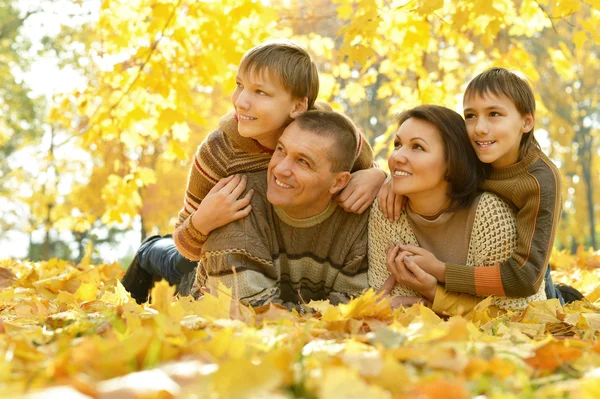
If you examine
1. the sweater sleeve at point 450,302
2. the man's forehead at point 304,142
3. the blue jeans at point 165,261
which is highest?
the man's forehead at point 304,142

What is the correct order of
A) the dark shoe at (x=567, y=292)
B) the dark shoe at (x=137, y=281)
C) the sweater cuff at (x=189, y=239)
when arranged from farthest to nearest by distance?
the dark shoe at (x=137, y=281)
the dark shoe at (x=567, y=292)
the sweater cuff at (x=189, y=239)

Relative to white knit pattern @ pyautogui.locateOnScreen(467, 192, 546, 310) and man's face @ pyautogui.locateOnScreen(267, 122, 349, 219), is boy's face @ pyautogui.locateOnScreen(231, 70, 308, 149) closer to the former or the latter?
man's face @ pyautogui.locateOnScreen(267, 122, 349, 219)

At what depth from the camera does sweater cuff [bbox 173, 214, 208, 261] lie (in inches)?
120

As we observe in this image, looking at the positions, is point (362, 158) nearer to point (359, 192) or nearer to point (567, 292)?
point (359, 192)

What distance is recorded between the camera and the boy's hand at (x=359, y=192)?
301 cm

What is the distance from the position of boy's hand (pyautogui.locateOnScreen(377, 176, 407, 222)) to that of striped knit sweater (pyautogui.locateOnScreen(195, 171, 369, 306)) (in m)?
0.15

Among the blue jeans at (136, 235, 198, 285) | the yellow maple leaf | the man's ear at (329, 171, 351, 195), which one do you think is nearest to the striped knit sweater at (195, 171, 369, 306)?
the man's ear at (329, 171, 351, 195)

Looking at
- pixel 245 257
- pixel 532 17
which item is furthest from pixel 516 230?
pixel 532 17

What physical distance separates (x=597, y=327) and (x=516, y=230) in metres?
0.78

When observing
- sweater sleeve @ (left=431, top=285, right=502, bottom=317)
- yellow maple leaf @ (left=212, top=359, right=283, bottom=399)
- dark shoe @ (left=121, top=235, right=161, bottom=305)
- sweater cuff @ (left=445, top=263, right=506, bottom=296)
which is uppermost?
yellow maple leaf @ (left=212, top=359, right=283, bottom=399)

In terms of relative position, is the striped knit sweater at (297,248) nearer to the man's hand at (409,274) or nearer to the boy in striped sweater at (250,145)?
the boy in striped sweater at (250,145)

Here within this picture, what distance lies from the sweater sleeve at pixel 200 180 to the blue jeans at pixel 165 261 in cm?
73

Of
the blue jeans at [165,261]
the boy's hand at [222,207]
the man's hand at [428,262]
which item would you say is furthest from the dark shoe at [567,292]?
the blue jeans at [165,261]

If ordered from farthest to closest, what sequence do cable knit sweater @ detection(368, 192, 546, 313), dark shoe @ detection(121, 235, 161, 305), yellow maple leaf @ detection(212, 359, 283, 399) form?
dark shoe @ detection(121, 235, 161, 305)
cable knit sweater @ detection(368, 192, 546, 313)
yellow maple leaf @ detection(212, 359, 283, 399)
